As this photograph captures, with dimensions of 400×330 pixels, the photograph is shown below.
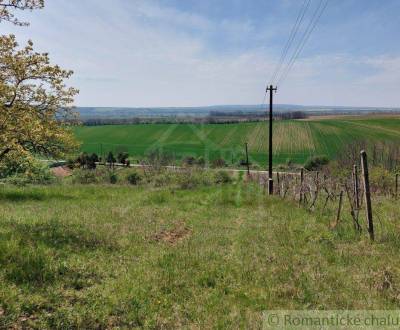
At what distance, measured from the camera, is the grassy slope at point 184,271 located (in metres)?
5.50

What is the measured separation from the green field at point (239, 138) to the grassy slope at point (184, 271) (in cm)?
5464

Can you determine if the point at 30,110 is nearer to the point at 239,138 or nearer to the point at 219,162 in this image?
the point at 219,162

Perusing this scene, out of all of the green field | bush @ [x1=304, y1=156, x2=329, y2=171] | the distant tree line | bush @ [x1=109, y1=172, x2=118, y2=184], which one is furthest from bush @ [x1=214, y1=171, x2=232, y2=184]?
the distant tree line

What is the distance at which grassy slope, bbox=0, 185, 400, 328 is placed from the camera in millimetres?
5496

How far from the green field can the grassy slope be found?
2151 inches

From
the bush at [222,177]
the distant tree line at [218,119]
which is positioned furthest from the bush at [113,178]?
the distant tree line at [218,119]

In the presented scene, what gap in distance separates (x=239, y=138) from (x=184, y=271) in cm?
7546

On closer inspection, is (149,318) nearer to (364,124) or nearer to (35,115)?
(35,115)

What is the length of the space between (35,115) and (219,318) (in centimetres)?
815

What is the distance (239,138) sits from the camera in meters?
81.8

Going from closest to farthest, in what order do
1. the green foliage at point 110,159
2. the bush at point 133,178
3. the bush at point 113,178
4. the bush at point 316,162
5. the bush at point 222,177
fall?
the bush at point 222,177 → the bush at point 133,178 → the bush at point 113,178 → the bush at point 316,162 → the green foliage at point 110,159

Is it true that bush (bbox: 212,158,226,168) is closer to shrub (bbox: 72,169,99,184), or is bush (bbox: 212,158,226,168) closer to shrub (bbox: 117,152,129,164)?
shrub (bbox: 117,152,129,164)

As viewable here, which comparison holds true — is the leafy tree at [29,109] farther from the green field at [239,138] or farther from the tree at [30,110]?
the green field at [239,138]

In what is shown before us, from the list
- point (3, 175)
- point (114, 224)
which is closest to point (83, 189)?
point (3, 175)
